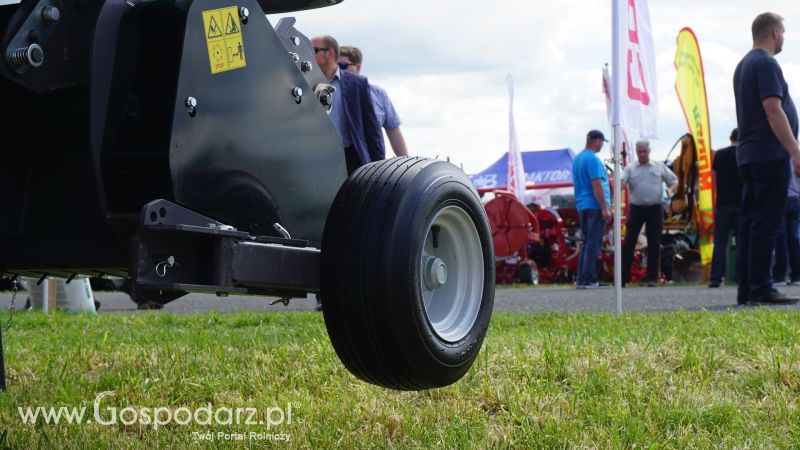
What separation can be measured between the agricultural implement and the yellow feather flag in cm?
1164

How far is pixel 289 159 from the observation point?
2654 mm

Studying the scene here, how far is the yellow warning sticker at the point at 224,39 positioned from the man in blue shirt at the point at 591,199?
31.9 feet

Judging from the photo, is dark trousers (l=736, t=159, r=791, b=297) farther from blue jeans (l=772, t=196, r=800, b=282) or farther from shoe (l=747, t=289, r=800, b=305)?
blue jeans (l=772, t=196, r=800, b=282)

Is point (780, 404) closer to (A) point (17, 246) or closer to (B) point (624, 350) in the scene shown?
(B) point (624, 350)

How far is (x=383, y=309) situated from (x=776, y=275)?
34.2 feet

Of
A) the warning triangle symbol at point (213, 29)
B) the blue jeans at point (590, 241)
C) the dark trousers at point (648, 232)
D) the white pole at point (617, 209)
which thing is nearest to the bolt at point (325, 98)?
the warning triangle symbol at point (213, 29)

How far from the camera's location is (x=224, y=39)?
7.82 ft

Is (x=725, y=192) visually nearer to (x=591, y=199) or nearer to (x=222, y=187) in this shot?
(x=591, y=199)

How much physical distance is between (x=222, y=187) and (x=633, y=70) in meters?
5.56

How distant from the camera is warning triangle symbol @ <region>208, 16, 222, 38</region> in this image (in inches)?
92.4

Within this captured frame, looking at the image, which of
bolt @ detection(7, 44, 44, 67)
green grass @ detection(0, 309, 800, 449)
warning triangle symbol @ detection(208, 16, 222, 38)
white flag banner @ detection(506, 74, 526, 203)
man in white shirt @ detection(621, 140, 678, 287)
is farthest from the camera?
white flag banner @ detection(506, 74, 526, 203)

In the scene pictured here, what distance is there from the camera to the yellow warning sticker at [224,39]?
7.72 ft

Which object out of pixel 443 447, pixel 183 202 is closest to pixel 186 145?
pixel 183 202

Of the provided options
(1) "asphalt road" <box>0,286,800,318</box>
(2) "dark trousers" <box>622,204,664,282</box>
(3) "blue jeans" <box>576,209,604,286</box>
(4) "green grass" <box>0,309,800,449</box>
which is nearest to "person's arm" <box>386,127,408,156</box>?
(1) "asphalt road" <box>0,286,800,318</box>
